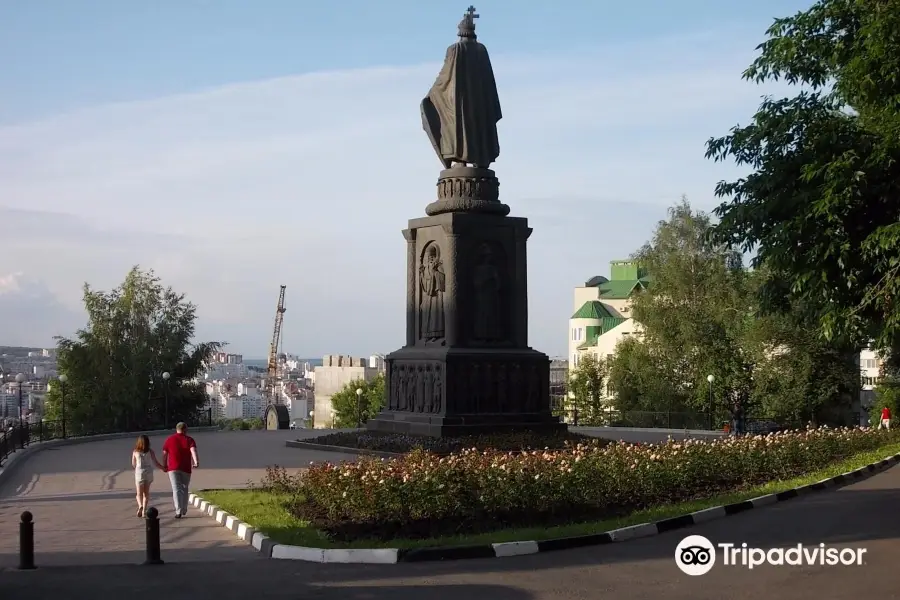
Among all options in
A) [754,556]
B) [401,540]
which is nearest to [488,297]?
[401,540]

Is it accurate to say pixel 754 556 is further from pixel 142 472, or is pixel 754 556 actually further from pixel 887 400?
pixel 887 400

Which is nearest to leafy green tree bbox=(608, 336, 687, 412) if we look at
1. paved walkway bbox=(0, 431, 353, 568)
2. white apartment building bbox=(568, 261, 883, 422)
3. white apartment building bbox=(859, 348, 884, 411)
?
white apartment building bbox=(859, 348, 884, 411)

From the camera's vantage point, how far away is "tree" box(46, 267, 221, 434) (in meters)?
45.2

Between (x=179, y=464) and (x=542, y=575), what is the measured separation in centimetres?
605

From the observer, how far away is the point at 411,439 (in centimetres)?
2173

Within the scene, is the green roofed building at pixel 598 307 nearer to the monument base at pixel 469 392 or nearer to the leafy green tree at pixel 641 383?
the leafy green tree at pixel 641 383

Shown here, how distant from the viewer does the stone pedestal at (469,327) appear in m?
22.6

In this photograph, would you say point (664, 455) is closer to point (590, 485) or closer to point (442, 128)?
point (590, 485)

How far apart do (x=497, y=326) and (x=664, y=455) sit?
8.84 m

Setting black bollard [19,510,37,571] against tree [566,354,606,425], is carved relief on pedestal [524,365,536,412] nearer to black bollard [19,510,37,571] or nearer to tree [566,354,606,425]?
black bollard [19,510,37,571]

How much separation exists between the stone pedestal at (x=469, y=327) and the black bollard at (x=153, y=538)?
12.0 m

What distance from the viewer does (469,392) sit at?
22578mm

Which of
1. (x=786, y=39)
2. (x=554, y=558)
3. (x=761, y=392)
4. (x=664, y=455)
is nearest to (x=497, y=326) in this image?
(x=664, y=455)

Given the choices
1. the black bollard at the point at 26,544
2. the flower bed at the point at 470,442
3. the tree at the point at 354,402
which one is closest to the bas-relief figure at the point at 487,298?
the flower bed at the point at 470,442
